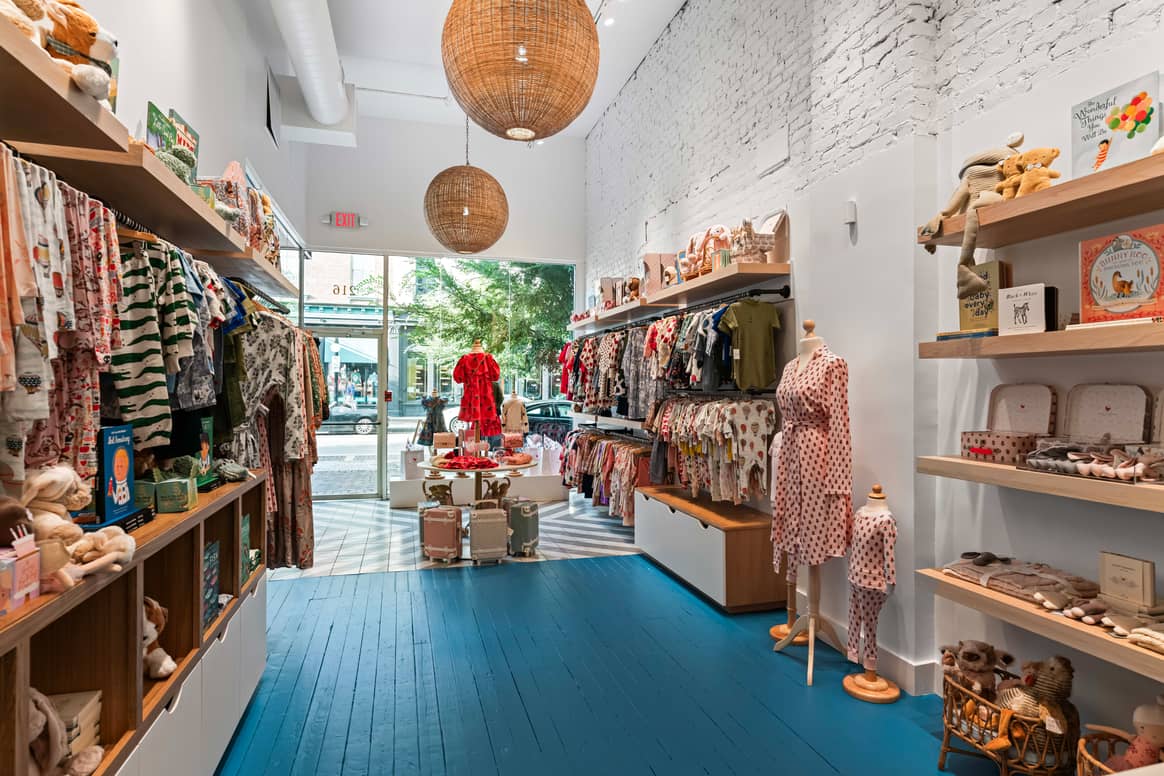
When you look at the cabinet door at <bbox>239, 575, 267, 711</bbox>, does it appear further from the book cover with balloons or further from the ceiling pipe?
the ceiling pipe

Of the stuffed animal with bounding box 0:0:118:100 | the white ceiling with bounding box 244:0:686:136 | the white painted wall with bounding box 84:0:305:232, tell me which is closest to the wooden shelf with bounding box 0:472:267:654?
the stuffed animal with bounding box 0:0:118:100

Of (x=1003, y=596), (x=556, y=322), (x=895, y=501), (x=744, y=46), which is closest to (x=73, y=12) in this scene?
(x=1003, y=596)

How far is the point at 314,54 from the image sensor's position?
5.30 metres

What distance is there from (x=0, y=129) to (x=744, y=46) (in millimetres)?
4649

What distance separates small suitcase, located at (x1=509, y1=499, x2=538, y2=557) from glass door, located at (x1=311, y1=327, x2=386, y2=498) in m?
3.36

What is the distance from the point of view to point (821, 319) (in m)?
3.81

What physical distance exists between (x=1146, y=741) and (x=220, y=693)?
3.04m

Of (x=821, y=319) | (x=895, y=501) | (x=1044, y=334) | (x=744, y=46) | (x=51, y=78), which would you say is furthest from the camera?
(x=744, y=46)

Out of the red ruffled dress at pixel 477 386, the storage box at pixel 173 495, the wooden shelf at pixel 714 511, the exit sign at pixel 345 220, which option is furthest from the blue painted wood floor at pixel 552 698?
the exit sign at pixel 345 220

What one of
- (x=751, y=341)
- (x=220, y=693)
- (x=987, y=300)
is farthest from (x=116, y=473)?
(x=751, y=341)

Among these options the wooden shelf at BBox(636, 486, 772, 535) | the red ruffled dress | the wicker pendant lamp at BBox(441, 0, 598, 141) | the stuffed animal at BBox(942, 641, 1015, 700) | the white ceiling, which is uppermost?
the white ceiling

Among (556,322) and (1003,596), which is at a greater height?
(556,322)

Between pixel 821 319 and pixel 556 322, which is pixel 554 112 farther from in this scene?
pixel 556 322

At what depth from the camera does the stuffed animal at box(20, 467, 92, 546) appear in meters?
1.39
